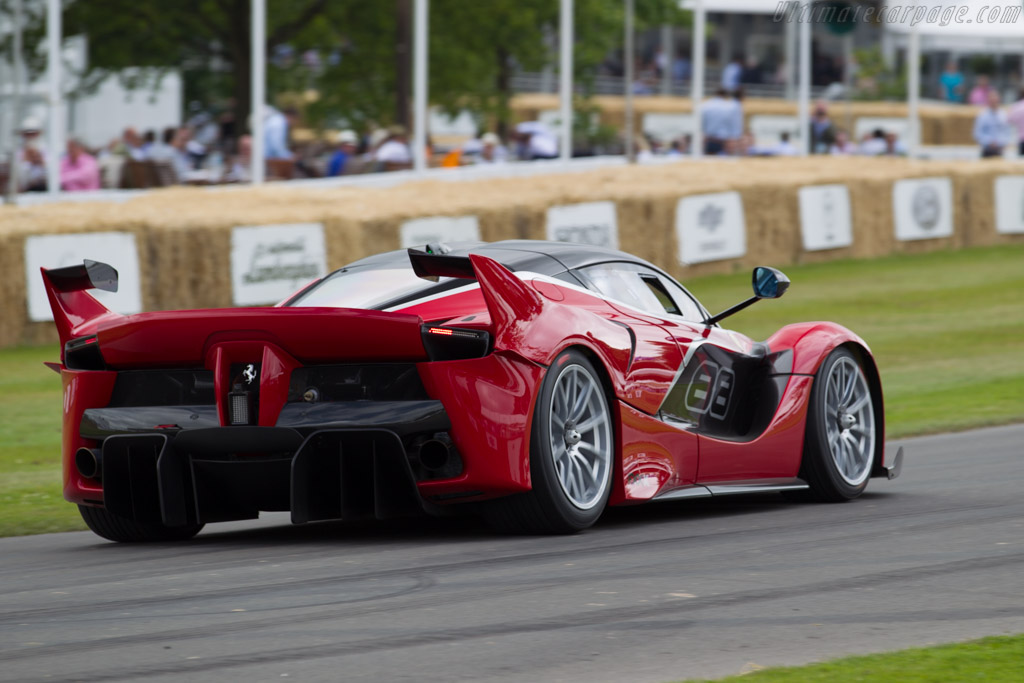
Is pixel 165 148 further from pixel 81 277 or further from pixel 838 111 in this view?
pixel 838 111

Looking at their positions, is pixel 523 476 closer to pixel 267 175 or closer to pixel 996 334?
pixel 996 334

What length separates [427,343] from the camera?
6.69 metres

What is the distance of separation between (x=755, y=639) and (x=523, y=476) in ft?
5.69

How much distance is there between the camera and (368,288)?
24.6ft

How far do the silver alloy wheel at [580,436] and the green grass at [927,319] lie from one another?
498 centimetres

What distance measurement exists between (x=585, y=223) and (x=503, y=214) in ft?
4.85

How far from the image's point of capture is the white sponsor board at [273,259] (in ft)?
59.5

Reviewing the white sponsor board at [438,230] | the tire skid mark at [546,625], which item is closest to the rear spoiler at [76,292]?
the tire skid mark at [546,625]

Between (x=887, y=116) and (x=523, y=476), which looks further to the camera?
(x=887, y=116)

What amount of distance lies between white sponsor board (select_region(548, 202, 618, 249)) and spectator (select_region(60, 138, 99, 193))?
5713 millimetres

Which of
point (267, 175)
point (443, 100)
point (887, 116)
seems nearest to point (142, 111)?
point (443, 100)

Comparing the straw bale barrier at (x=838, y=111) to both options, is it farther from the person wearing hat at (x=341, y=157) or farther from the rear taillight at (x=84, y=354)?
the rear taillight at (x=84, y=354)

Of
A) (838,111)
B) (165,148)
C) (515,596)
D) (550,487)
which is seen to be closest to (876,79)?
(838,111)

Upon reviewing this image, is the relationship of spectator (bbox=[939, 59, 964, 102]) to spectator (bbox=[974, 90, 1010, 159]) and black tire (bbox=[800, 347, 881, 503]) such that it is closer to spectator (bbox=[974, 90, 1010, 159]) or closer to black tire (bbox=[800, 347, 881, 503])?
spectator (bbox=[974, 90, 1010, 159])
